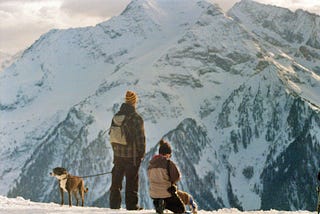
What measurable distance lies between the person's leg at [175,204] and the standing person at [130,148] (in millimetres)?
3307

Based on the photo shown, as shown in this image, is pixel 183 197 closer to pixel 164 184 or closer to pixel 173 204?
pixel 173 204

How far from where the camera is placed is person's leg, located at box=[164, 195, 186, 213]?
853 inches

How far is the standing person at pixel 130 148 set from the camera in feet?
80.8

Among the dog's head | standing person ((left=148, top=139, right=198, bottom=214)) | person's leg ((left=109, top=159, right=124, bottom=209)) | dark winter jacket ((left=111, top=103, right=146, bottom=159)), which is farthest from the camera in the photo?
the dog's head

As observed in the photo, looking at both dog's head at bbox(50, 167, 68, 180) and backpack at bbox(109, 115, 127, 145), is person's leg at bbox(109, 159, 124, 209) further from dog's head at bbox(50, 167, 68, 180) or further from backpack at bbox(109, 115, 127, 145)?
→ dog's head at bbox(50, 167, 68, 180)

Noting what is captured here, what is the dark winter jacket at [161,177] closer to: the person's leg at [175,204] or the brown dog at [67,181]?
the person's leg at [175,204]

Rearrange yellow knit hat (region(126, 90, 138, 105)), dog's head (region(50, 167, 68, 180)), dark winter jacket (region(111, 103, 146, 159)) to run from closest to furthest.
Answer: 1. dark winter jacket (region(111, 103, 146, 159))
2. yellow knit hat (region(126, 90, 138, 105))
3. dog's head (region(50, 167, 68, 180))

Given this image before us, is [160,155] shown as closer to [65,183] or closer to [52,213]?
[52,213]

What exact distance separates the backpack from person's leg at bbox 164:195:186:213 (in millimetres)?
3835

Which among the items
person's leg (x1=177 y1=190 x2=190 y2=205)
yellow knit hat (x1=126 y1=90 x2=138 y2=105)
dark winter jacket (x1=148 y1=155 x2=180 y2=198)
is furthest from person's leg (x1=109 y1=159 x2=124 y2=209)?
dark winter jacket (x1=148 y1=155 x2=180 y2=198)

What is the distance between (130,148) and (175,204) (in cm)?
379

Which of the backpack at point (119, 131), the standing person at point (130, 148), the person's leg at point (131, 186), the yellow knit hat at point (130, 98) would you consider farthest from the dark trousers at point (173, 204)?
the yellow knit hat at point (130, 98)

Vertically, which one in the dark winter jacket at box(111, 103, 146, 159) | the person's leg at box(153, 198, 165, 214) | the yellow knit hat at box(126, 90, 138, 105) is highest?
the yellow knit hat at box(126, 90, 138, 105)

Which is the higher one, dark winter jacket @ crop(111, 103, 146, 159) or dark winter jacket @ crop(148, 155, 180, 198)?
dark winter jacket @ crop(111, 103, 146, 159)
